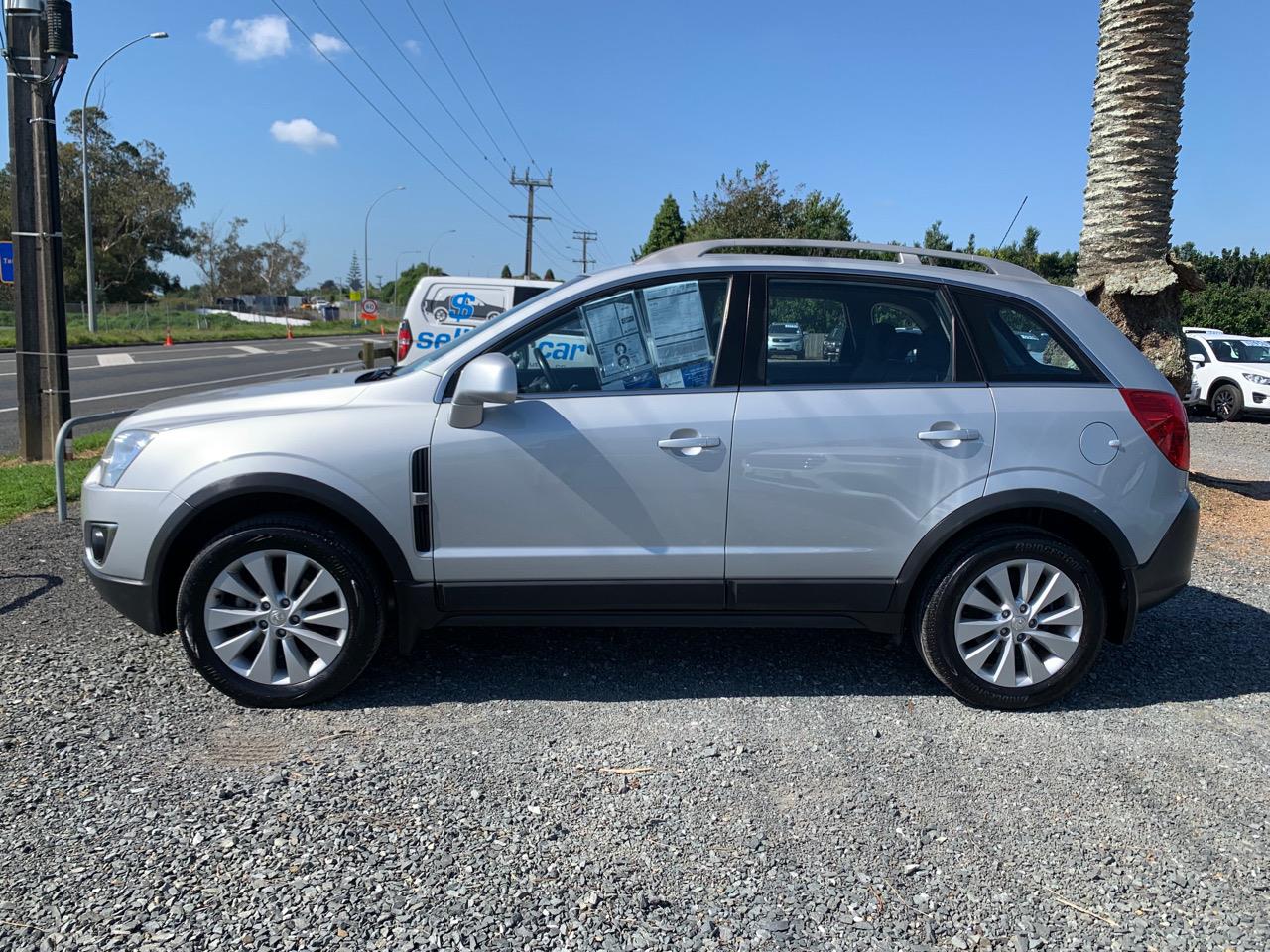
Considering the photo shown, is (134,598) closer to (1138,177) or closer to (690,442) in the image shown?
(690,442)

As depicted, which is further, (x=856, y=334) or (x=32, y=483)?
(x=32, y=483)

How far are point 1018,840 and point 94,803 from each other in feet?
9.69

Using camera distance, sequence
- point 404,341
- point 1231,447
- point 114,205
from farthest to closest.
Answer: point 114,205
point 404,341
point 1231,447

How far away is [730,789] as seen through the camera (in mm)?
3379

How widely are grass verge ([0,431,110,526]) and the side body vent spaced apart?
440cm

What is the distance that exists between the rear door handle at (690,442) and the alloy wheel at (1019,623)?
1.21m

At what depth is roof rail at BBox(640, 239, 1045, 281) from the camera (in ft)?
14.0

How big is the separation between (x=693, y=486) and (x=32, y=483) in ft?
21.2

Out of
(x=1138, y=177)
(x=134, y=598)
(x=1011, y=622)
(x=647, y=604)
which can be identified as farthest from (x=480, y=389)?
(x=1138, y=177)

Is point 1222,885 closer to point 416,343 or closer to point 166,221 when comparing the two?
point 416,343

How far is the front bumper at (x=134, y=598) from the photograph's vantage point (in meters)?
3.89

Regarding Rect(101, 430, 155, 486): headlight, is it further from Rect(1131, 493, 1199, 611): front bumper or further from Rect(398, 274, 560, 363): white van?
Rect(398, 274, 560, 363): white van

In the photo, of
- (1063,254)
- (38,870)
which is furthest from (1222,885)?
(1063,254)

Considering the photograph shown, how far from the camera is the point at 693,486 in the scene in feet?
12.8
